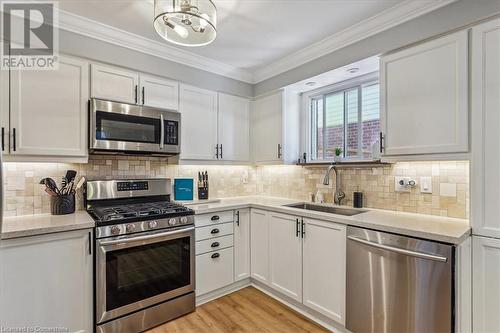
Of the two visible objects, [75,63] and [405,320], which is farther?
[75,63]

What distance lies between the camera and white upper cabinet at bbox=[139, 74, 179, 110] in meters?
2.61

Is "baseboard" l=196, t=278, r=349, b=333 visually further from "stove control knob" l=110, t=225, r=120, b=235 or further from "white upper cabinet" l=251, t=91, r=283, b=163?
"white upper cabinet" l=251, t=91, r=283, b=163

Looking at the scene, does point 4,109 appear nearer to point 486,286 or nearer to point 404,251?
point 404,251

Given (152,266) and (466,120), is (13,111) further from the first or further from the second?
(466,120)

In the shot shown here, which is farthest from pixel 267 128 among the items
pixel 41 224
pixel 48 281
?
pixel 48 281

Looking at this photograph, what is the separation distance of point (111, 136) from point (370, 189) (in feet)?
8.06

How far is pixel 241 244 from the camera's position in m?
2.92

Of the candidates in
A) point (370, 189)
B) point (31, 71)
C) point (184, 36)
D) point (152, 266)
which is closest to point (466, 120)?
point (370, 189)

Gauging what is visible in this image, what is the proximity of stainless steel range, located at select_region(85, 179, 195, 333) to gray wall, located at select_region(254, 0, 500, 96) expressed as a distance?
77.5 inches

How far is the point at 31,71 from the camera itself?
205 centimetres

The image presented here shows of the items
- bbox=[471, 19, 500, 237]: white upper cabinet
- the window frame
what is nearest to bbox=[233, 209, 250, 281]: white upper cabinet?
the window frame

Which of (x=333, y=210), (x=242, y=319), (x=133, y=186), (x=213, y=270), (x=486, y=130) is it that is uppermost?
(x=486, y=130)

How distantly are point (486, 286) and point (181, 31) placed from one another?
248 centimetres

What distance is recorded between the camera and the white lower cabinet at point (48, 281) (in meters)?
1.71
